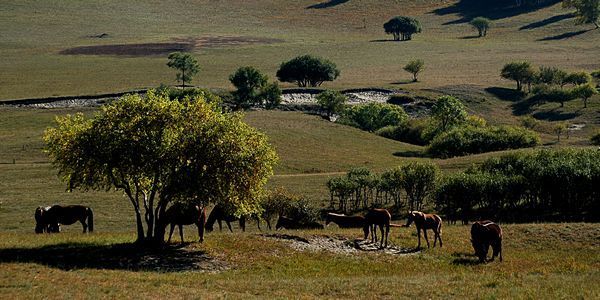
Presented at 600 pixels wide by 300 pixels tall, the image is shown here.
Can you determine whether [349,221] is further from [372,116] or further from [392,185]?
[372,116]

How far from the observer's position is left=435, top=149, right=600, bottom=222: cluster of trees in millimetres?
63406

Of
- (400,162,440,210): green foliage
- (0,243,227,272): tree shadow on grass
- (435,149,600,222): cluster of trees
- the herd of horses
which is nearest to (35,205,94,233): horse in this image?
the herd of horses

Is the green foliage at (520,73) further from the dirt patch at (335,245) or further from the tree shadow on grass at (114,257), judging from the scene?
the tree shadow on grass at (114,257)

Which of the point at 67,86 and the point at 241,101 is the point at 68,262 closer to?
the point at 241,101

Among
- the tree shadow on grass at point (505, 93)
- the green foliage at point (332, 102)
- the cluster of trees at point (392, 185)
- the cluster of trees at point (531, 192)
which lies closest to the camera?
the cluster of trees at point (531, 192)

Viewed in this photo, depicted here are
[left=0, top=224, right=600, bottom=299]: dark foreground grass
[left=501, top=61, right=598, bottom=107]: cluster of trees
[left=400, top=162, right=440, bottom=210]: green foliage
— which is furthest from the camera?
[left=501, top=61, right=598, bottom=107]: cluster of trees

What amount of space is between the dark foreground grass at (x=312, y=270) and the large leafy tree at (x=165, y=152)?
311 cm

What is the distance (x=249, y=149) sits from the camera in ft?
126

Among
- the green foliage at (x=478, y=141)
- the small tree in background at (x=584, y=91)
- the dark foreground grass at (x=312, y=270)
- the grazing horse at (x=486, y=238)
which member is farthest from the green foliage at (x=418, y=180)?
the small tree in background at (x=584, y=91)

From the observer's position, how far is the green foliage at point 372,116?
484ft

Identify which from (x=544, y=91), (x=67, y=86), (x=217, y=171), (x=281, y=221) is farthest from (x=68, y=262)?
(x=544, y=91)

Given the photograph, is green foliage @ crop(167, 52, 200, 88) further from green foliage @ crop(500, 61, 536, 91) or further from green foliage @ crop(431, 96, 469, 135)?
green foliage @ crop(500, 61, 536, 91)

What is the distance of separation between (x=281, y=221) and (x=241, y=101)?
107 m

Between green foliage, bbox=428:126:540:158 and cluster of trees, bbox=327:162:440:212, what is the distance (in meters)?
39.3
